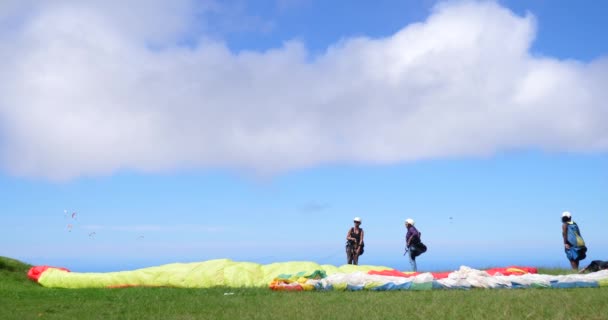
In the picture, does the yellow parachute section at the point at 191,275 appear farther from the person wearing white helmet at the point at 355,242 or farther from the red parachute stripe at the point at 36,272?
the person wearing white helmet at the point at 355,242

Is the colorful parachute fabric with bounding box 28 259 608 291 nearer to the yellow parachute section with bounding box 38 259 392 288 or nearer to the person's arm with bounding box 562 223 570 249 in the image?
the yellow parachute section with bounding box 38 259 392 288

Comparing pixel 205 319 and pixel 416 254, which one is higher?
pixel 416 254

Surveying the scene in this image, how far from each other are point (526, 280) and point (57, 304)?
12.0 meters

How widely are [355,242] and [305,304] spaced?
12.1m

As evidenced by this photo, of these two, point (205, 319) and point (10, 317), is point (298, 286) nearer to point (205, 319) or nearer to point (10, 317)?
point (205, 319)

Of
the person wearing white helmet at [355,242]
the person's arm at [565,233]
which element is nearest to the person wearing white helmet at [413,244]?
the person wearing white helmet at [355,242]

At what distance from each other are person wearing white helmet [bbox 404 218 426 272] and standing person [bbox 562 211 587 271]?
5.24 meters

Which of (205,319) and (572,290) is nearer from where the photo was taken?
(205,319)

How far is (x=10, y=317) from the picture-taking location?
1234 centimetres

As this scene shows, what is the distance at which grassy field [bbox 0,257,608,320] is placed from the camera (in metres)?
11.5

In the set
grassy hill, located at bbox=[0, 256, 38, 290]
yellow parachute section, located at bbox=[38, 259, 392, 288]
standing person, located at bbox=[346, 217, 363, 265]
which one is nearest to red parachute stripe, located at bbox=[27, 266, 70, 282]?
grassy hill, located at bbox=[0, 256, 38, 290]

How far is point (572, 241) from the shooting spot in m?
22.4

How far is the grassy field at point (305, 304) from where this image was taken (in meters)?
11.5

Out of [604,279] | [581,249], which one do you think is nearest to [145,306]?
[604,279]
